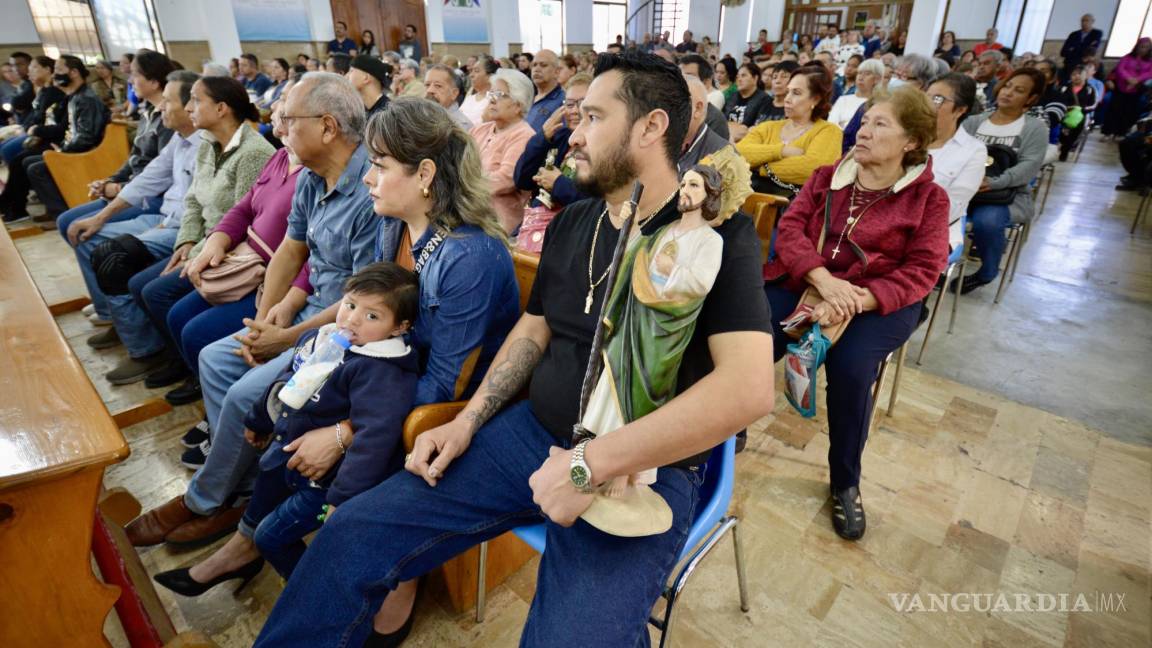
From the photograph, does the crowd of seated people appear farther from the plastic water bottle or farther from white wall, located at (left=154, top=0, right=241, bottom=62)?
white wall, located at (left=154, top=0, right=241, bottom=62)

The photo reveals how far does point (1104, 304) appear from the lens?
336 centimetres

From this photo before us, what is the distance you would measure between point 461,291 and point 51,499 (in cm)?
80

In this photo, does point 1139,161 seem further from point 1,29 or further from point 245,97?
point 1,29

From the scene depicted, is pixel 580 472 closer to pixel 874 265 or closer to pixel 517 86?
pixel 874 265

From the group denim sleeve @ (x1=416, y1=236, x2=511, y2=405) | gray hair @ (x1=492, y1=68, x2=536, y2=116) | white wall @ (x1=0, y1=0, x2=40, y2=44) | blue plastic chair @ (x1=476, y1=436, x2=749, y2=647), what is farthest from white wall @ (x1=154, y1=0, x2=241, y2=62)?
blue plastic chair @ (x1=476, y1=436, x2=749, y2=647)

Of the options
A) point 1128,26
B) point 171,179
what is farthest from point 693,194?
point 1128,26

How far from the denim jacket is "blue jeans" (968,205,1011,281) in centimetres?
295

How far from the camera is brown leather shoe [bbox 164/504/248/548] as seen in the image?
171 cm

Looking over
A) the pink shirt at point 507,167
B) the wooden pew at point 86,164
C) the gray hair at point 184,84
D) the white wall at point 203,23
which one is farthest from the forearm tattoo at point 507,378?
the white wall at point 203,23

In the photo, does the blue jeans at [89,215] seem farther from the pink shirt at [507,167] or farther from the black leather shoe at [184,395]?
the pink shirt at [507,167]

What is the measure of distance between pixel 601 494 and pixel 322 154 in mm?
1469

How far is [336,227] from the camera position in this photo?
71.4 inches

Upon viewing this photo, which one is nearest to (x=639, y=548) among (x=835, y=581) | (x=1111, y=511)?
(x=835, y=581)

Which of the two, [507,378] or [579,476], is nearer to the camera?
[579,476]
